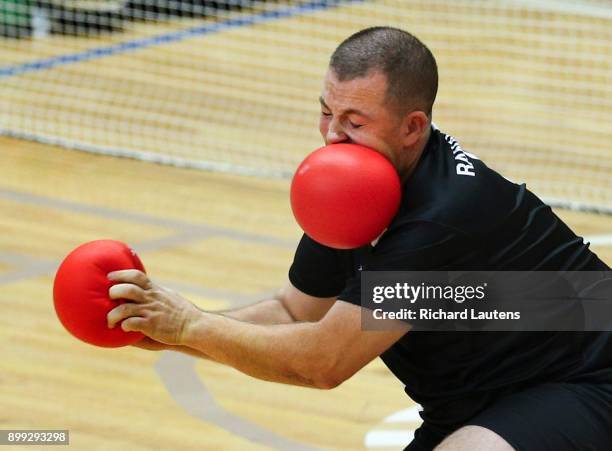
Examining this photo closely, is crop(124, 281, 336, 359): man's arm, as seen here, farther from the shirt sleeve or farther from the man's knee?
the man's knee

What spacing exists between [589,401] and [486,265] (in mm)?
440

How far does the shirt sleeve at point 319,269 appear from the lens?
370 centimetres

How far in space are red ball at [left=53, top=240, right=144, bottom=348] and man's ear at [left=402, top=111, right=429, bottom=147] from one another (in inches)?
32.4

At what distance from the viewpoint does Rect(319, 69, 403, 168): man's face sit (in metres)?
3.20

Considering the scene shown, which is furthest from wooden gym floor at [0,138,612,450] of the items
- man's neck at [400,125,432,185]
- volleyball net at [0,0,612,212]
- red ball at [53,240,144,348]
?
man's neck at [400,125,432,185]

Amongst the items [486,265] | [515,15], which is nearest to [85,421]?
[486,265]

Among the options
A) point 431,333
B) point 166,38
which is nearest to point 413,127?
point 431,333

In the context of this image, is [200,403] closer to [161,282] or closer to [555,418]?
[161,282]

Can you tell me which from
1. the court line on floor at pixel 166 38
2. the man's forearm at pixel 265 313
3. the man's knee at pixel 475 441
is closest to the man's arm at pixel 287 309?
the man's forearm at pixel 265 313

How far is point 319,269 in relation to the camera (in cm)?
373

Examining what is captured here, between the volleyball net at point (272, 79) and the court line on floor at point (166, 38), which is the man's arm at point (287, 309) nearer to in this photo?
the volleyball net at point (272, 79)

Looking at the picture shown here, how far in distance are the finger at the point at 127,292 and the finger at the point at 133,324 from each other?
0.05 m

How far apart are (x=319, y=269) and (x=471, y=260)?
0.58 metres

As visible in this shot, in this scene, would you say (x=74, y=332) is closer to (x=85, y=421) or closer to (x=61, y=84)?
(x=85, y=421)
